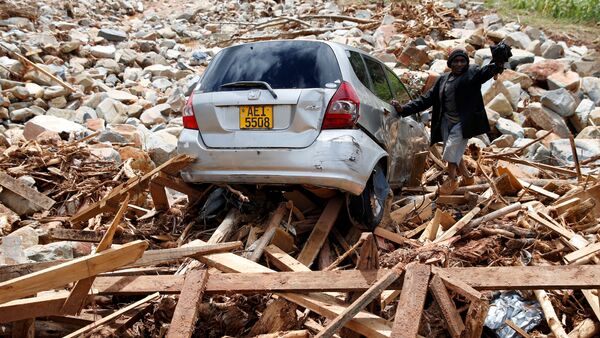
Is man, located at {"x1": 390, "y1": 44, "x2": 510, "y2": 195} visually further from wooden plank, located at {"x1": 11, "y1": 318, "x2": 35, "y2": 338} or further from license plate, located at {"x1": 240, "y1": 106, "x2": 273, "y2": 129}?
wooden plank, located at {"x1": 11, "y1": 318, "x2": 35, "y2": 338}

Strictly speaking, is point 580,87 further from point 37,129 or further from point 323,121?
point 37,129

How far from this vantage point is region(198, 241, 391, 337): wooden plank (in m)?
3.23

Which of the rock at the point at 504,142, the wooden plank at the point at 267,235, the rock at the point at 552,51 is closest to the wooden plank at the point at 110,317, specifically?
the wooden plank at the point at 267,235

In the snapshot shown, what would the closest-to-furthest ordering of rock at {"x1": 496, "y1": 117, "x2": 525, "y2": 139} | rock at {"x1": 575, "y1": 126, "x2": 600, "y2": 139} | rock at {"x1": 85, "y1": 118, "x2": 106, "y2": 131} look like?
rock at {"x1": 85, "y1": 118, "x2": 106, "y2": 131}
rock at {"x1": 496, "y1": 117, "x2": 525, "y2": 139}
rock at {"x1": 575, "y1": 126, "x2": 600, "y2": 139}

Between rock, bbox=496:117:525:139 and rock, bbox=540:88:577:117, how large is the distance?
4.10ft

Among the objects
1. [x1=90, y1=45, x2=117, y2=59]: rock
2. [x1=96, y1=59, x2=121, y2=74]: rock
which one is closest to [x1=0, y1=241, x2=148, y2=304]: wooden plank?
[x1=96, y1=59, x2=121, y2=74]: rock

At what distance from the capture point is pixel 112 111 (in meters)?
10.2

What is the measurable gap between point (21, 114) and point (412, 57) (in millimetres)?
7895

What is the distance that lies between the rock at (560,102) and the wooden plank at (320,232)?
22.5ft

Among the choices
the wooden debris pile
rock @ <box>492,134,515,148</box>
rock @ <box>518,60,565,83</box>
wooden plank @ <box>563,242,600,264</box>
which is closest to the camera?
the wooden debris pile

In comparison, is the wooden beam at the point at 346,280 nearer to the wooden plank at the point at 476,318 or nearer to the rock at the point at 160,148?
the wooden plank at the point at 476,318

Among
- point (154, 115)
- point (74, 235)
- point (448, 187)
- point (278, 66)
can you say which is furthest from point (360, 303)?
point (154, 115)

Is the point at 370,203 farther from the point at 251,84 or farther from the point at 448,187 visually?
the point at 448,187

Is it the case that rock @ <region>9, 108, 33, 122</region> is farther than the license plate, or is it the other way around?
rock @ <region>9, 108, 33, 122</region>
